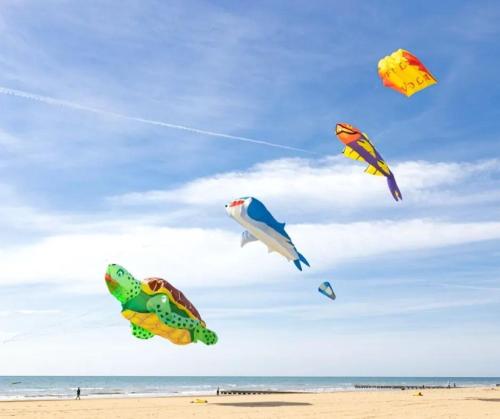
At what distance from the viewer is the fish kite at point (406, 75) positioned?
22359mm

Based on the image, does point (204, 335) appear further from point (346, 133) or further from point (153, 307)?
point (346, 133)

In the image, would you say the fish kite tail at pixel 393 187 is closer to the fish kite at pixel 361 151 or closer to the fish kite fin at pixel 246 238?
the fish kite at pixel 361 151

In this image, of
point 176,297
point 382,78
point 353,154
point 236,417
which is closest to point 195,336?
point 176,297

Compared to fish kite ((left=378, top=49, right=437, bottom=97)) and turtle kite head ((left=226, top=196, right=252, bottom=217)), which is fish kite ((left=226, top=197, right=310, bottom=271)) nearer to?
turtle kite head ((left=226, top=196, right=252, bottom=217))

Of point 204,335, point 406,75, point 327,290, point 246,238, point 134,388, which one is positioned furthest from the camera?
point 134,388

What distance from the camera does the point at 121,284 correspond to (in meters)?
26.7

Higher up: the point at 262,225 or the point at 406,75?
the point at 406,75

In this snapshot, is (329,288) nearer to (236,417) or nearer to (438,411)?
(438,411)

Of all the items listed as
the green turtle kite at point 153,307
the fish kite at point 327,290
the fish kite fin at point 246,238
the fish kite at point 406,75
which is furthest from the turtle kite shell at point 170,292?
the fish kite at point 406,75

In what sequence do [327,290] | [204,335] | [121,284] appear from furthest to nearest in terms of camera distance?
[327,290] → [204,335] → [121,284]

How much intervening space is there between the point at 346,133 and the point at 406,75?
127 inches

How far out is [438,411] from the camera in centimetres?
2734

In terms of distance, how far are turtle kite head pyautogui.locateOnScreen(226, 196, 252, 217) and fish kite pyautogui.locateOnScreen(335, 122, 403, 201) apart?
4.34m

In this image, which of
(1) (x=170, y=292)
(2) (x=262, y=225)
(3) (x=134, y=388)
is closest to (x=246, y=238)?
(2) (x=262, y=225)
